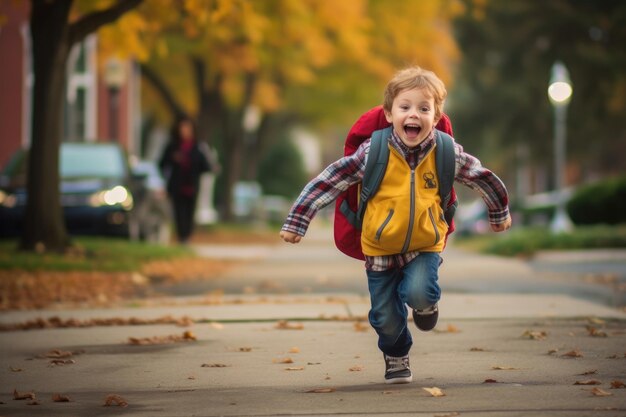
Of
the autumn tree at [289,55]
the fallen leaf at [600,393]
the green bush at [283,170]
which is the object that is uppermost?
the green bush at [283,170]

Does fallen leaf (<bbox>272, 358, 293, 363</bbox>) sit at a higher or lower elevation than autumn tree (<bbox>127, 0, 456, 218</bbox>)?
lower

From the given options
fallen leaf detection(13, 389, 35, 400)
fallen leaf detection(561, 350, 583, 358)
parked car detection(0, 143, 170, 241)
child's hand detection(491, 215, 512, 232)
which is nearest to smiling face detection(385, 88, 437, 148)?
child's hand detection(491, 215, 512, 232)

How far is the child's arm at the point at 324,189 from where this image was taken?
21.6 ft

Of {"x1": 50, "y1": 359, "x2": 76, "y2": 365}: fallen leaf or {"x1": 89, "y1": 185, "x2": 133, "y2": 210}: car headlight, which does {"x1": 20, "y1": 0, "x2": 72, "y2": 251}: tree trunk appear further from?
{"x1": 50, "y1": 359, "x2": 76, "y2": 365}: fallen leaf

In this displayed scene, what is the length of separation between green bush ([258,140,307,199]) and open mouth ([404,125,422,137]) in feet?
192

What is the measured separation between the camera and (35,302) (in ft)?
39.9

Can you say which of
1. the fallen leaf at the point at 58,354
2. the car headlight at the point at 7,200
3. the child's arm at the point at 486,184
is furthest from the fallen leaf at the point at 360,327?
the car headlight at the point at 7,200

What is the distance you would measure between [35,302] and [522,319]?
4.73 meters

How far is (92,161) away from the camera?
771 inches

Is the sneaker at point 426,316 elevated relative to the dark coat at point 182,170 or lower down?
lower down

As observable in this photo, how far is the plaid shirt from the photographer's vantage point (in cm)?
651

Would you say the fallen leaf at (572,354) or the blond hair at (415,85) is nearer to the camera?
the blond hair at (415,85)

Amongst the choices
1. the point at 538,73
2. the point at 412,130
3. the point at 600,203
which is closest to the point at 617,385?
the point at 412,130

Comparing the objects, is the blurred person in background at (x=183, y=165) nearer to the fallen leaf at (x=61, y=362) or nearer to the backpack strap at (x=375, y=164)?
the fallen leaf at (x=61, y=362)
